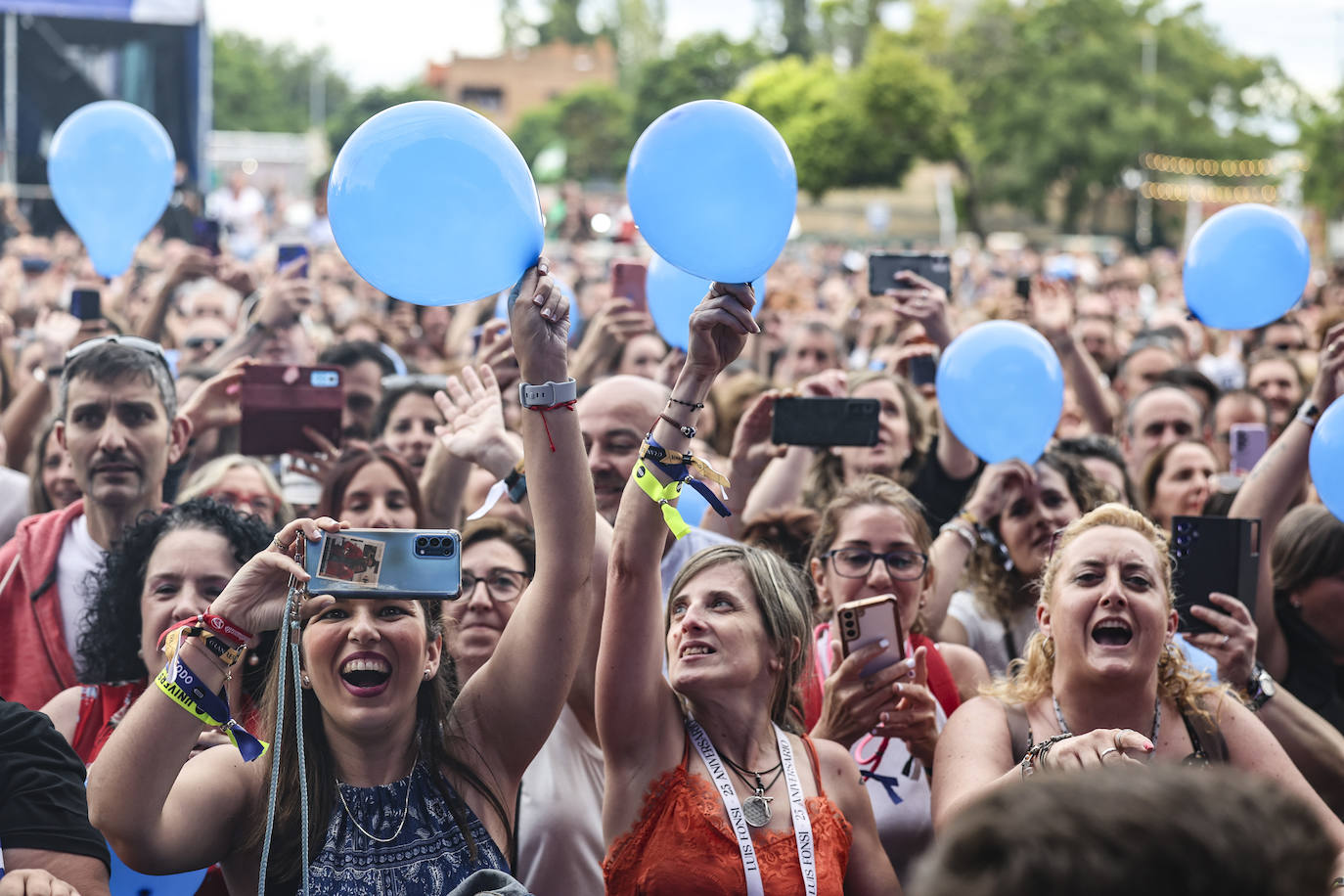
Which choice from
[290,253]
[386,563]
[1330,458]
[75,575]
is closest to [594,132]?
[290,253]

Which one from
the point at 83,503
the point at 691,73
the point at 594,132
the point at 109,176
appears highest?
the point at 691,73

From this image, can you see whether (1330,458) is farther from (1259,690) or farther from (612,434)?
(612,434)

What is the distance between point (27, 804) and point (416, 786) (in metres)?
0.67

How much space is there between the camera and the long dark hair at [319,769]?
2.46 meters

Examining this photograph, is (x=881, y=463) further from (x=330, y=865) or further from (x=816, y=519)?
(x=330, y=865)

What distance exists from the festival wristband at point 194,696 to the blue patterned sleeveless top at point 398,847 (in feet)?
0.90

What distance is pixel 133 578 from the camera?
131 inches

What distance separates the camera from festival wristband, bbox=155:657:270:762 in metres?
2.28

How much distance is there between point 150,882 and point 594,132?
59669mm

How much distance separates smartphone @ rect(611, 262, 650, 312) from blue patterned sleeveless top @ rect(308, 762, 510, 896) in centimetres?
327

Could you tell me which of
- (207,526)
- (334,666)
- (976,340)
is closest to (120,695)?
(207,526)

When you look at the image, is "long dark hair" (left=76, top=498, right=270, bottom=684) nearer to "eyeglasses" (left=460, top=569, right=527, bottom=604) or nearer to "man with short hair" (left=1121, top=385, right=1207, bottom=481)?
"eyeglasses" (left=460, top=569, right=527, bottom=604)

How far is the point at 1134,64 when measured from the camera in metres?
53.8

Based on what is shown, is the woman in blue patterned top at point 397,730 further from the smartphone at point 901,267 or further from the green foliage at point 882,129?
the green foliage at point 882,129
